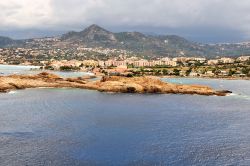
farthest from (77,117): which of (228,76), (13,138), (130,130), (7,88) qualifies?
(228,76)

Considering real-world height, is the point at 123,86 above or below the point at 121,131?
below

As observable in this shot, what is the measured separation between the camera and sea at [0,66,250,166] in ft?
149

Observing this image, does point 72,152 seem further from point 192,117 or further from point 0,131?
point 192,117

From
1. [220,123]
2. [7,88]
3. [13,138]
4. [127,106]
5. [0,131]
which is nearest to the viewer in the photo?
[13,138]

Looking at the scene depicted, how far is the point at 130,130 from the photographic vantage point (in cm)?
6075

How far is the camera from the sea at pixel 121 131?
45.4 meters

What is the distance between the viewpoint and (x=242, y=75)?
197 m

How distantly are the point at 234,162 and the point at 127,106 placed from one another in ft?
142

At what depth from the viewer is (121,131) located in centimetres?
5959

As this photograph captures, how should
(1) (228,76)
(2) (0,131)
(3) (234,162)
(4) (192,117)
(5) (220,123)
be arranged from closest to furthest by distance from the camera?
(3) (234,162)
(2) (0,131)
(5) (220,123)
(4) (192,117)
(1) (228,76)

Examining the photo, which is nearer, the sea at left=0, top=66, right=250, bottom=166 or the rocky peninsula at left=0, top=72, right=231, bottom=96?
the sea at left=0, top=66, right=250, bottom=166

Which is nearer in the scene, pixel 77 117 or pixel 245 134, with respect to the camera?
pixel 245 134

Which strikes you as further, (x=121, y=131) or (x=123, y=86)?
(x=123, y=86)

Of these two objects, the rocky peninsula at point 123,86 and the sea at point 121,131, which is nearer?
the sea at point 121,131
